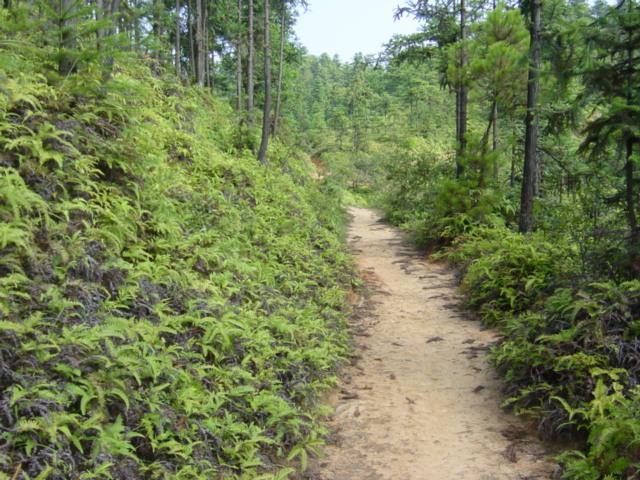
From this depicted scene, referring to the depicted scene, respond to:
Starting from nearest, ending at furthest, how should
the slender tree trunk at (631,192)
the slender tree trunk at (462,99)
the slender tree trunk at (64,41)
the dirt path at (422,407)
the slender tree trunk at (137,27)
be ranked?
the dirt path at (422,407)
the slender tree trunk at (631,192)
the slender tree trunk at (64,41)
the slender tree trunk at (137,27)
the slender tree trunk at (462,99)

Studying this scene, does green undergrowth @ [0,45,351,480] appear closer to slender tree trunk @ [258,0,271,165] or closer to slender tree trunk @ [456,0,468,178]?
slender tree trunk @ [258,0,271,165]

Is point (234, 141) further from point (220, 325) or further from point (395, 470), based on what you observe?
point (395, 470)

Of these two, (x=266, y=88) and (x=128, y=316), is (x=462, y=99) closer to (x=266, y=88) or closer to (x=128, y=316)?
(x=266, y=88)

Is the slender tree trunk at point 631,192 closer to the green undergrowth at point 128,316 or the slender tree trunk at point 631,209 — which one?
the slender tree trunk at point 631,209

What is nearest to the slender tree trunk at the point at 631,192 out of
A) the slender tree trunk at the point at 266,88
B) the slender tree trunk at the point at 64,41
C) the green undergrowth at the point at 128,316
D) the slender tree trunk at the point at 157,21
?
the green undergrowth at the point at 128,316

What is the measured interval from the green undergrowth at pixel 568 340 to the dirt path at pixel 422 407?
37 centimetres

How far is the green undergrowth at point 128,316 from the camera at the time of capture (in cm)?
352

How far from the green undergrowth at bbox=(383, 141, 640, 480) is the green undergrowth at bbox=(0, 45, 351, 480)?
8.05 ft

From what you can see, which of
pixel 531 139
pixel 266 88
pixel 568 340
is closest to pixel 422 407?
pixel 568 340

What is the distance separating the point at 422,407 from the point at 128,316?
3.56 metres

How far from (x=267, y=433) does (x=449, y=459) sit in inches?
71.1

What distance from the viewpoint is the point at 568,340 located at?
568 cm

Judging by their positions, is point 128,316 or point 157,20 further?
point 157,20

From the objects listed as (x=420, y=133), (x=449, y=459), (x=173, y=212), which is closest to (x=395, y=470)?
(x=449, y=459)
